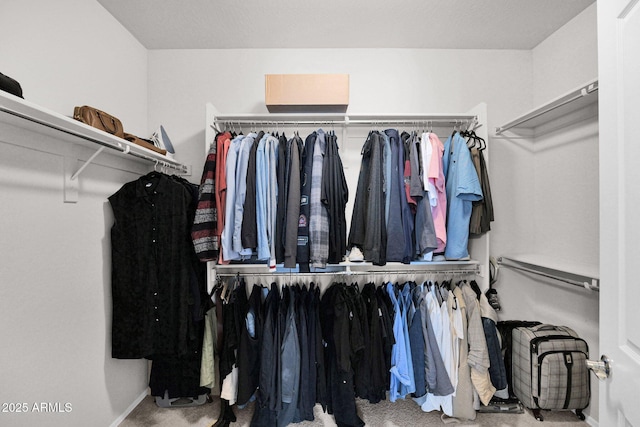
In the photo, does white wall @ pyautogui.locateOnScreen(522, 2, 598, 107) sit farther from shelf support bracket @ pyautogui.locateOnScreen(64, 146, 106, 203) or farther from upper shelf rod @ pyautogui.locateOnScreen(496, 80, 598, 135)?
shelf support bracket @ pyautogui.locateOnScreen(64, 146, 106, 203)

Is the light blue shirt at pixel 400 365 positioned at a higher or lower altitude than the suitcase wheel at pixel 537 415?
higher

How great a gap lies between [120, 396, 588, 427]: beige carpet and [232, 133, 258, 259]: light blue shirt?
1.20 metres

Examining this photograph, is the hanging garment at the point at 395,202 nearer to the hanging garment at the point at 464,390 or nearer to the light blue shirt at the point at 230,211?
the hanging garment at the point at 464,390

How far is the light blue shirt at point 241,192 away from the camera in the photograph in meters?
1.49

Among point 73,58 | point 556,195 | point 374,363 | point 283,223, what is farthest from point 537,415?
point 73,58

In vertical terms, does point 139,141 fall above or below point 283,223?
above

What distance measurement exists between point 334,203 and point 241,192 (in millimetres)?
583

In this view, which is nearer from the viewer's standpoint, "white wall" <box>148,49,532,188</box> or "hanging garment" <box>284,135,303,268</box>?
"hanging garment" <box>284,135,303,268</box>

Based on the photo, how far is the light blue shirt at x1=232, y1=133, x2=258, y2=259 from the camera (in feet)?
4.89

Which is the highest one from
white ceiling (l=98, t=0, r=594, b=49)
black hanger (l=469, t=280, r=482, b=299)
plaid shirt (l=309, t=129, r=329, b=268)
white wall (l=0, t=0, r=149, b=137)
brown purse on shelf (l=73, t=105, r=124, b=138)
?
white ceiling (l=98, t=0, r=594, b=49)

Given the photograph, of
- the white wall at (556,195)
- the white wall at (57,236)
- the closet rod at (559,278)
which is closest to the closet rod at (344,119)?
the white wall at (556,195)

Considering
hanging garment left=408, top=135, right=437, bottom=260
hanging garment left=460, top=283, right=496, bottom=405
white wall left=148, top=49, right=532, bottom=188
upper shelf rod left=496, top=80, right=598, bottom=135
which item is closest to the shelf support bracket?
white wall left=148, top=49, right=532, bottom=188

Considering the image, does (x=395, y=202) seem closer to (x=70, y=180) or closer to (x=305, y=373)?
(x=305, y=373)

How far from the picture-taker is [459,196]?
5.33ft
